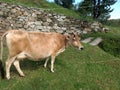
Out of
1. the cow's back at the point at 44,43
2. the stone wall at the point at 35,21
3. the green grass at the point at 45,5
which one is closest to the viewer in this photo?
the cow's back at the point at 44,43

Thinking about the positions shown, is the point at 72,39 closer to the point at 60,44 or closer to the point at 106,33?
the point at 60,44

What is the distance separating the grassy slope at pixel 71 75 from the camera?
41.4 ft

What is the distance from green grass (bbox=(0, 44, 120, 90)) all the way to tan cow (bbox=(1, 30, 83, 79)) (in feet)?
1.25

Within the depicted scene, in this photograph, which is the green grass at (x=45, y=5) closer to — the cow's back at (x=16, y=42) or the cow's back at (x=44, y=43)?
the cow's back at (x=44, y=43)

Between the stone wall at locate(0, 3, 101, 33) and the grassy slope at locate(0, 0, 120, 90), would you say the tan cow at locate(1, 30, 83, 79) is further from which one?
the stone wall at locate(0, 3, 101, 33)

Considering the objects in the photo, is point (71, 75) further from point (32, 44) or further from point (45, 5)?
point (45, 5)

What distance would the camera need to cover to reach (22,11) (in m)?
21.7

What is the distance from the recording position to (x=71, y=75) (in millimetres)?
13719

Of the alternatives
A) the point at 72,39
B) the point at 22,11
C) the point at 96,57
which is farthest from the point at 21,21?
the point at 72,39

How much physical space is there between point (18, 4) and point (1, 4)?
1.07 m

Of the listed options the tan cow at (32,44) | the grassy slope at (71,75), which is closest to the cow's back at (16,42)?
the tan cow at (32,44)

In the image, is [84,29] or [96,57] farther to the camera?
[84,29]

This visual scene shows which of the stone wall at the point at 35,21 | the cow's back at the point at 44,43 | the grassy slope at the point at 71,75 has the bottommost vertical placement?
the grassy slope at the point at 71,75

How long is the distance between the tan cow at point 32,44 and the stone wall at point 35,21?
802cm
